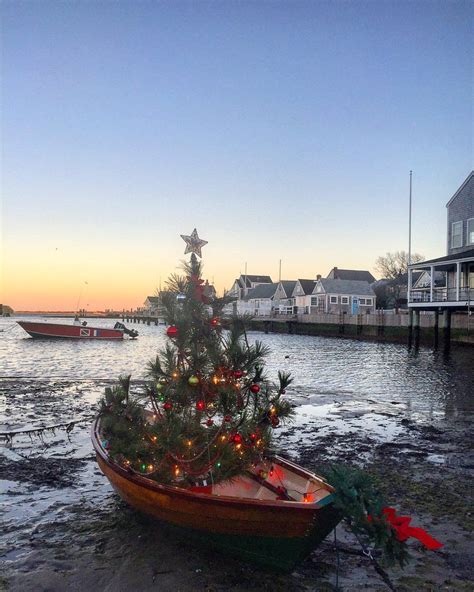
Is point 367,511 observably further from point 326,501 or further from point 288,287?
point 288,287

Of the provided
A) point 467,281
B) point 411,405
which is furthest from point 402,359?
point 411,405

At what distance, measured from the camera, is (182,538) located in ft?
17.7

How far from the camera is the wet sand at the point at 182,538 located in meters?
4.79

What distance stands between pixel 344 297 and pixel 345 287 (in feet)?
5.55

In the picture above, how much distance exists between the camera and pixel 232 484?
5582 millimetres

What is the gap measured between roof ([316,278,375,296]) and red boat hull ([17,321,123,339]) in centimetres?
3449

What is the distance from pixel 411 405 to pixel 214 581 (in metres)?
12.0

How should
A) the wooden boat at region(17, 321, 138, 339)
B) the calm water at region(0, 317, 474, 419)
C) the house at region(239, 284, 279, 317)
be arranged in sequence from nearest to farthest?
the calm water at region(0, 317, 474, 419) < the wooden boat at region(17, 321, 138, 339) < the house at region(239, 284, 279, 317)

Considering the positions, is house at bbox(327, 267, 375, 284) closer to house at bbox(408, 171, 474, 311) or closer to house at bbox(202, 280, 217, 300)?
house at bbox(408, 171, 474, 311)

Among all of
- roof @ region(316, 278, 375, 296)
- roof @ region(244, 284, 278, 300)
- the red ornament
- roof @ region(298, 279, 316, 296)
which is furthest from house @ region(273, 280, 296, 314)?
the red ornament

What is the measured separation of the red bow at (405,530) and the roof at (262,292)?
9139 centimetres

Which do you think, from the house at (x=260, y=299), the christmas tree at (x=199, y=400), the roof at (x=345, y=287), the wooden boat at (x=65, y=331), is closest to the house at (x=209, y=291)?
the christmas tree at (x=199, y=400)

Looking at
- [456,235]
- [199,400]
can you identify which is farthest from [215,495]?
[456,235]

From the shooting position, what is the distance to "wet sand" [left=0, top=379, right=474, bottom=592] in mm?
4785
